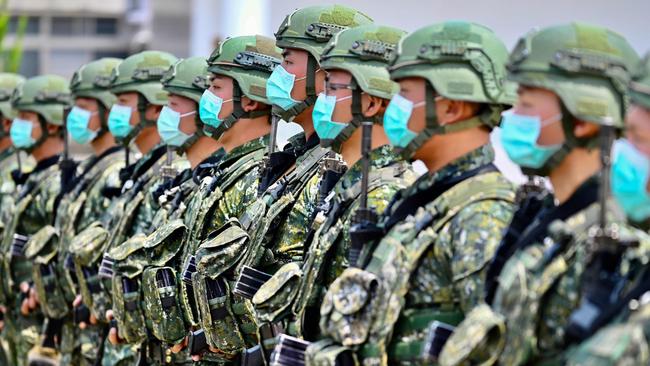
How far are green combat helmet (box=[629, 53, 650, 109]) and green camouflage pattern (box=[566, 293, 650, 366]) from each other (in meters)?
0.68

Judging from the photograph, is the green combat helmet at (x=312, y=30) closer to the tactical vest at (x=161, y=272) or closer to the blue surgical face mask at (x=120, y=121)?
the tactical vest at (x=161, y=272)

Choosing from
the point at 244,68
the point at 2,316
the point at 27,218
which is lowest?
the point at 2,316

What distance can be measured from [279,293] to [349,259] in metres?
0.82

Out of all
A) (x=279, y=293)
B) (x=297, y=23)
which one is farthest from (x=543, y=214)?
(x=297, y=23)

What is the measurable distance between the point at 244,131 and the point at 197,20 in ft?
35.9

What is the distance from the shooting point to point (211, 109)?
8742 millimetres

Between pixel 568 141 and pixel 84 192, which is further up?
pixel 568 141

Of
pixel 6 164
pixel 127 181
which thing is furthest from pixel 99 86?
pixel 6 164

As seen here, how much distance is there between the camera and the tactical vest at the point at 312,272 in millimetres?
6621

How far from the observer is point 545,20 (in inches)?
450

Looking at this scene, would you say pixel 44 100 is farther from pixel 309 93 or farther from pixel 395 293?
pixel 395 293

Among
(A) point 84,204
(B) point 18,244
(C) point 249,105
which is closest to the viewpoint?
(C) point 249,105

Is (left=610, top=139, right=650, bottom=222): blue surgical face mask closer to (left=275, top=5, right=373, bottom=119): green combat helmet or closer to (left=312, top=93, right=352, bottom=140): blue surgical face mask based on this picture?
(left=312, top=93, right=352, bottom=140): blue surgical face mask

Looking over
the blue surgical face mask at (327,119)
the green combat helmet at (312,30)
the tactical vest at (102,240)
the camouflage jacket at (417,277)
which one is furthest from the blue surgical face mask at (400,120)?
the tactical vest at (102,240)
